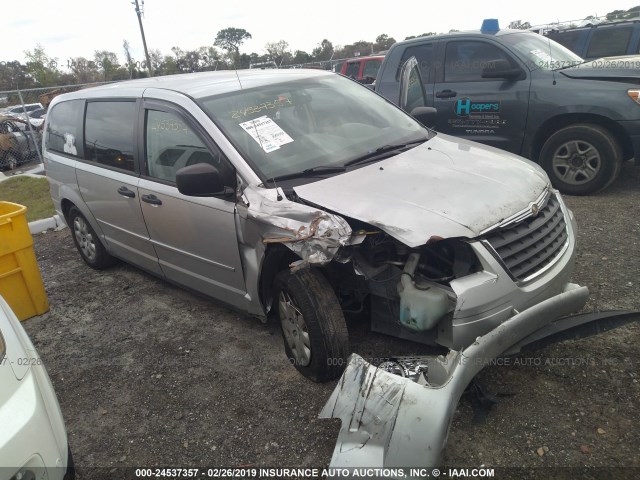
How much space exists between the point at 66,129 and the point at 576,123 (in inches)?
205

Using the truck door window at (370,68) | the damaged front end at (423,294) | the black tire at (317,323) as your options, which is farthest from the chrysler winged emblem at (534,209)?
the truck door window at (370,68)

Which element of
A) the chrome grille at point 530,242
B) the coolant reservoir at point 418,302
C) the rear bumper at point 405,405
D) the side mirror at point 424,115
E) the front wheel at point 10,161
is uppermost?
the side mirror at point 424,115

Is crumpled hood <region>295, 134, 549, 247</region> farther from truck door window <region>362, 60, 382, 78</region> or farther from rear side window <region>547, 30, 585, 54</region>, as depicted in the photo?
truck door window <region>362, 60, 382, 78</region>

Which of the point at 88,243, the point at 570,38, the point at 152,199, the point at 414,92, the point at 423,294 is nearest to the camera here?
the point at 423,294

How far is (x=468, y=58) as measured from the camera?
597 centimetres

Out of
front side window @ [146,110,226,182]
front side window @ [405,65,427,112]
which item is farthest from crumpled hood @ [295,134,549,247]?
front side window @ [405,65,427,112]

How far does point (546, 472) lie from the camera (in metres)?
2.14

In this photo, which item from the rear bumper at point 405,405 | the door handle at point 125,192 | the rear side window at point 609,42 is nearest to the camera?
the rear bumper at point 405,405

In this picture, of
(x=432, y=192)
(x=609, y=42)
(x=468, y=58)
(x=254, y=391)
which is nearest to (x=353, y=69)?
(x=609, y=42)

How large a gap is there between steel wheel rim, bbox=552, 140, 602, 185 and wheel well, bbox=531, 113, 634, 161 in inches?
8.9

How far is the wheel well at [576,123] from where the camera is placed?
201 inches

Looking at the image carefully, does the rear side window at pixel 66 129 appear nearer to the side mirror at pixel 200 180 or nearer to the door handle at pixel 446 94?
the side mirror at pixel 200 180

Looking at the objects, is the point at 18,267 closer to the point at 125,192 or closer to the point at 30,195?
the point at 125,192

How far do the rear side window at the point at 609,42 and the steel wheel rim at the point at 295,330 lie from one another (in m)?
8.31
